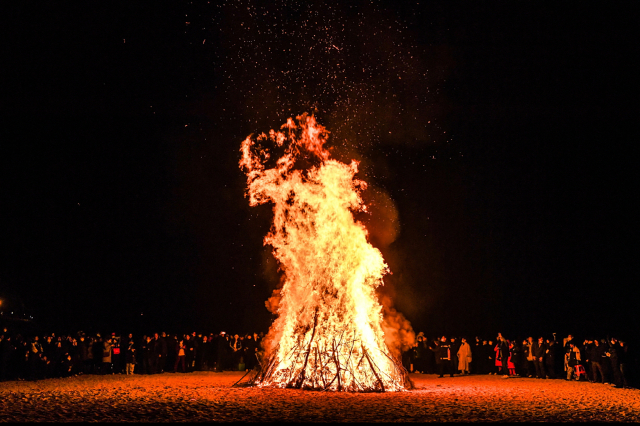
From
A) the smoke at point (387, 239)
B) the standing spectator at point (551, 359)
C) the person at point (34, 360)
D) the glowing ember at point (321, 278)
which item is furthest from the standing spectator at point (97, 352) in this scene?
the standing spectator at point (551, 359)

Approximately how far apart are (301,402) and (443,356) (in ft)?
34.6

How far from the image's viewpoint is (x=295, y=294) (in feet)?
54.9

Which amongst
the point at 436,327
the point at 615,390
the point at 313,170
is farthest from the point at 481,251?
the point at 313,170

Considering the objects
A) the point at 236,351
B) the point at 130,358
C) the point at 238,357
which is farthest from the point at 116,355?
the point at 238,357

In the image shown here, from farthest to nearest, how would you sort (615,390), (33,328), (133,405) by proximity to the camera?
1. (33,328)
2. (615,390)
3. (133,405)

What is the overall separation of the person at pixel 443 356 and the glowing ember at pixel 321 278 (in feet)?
18.3

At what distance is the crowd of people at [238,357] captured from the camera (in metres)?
18.8

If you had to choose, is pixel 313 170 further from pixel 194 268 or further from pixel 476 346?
pixel 194 268

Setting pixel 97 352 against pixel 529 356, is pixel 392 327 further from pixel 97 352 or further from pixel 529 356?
pixel 97 352

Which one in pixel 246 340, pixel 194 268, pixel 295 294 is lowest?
pixel 246 340

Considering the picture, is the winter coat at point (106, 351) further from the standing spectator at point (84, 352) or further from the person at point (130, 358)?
the person at point (130, 358)

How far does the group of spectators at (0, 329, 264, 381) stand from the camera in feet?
62.6

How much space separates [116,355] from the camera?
72.0 feet

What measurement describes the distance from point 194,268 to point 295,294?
746 inches
